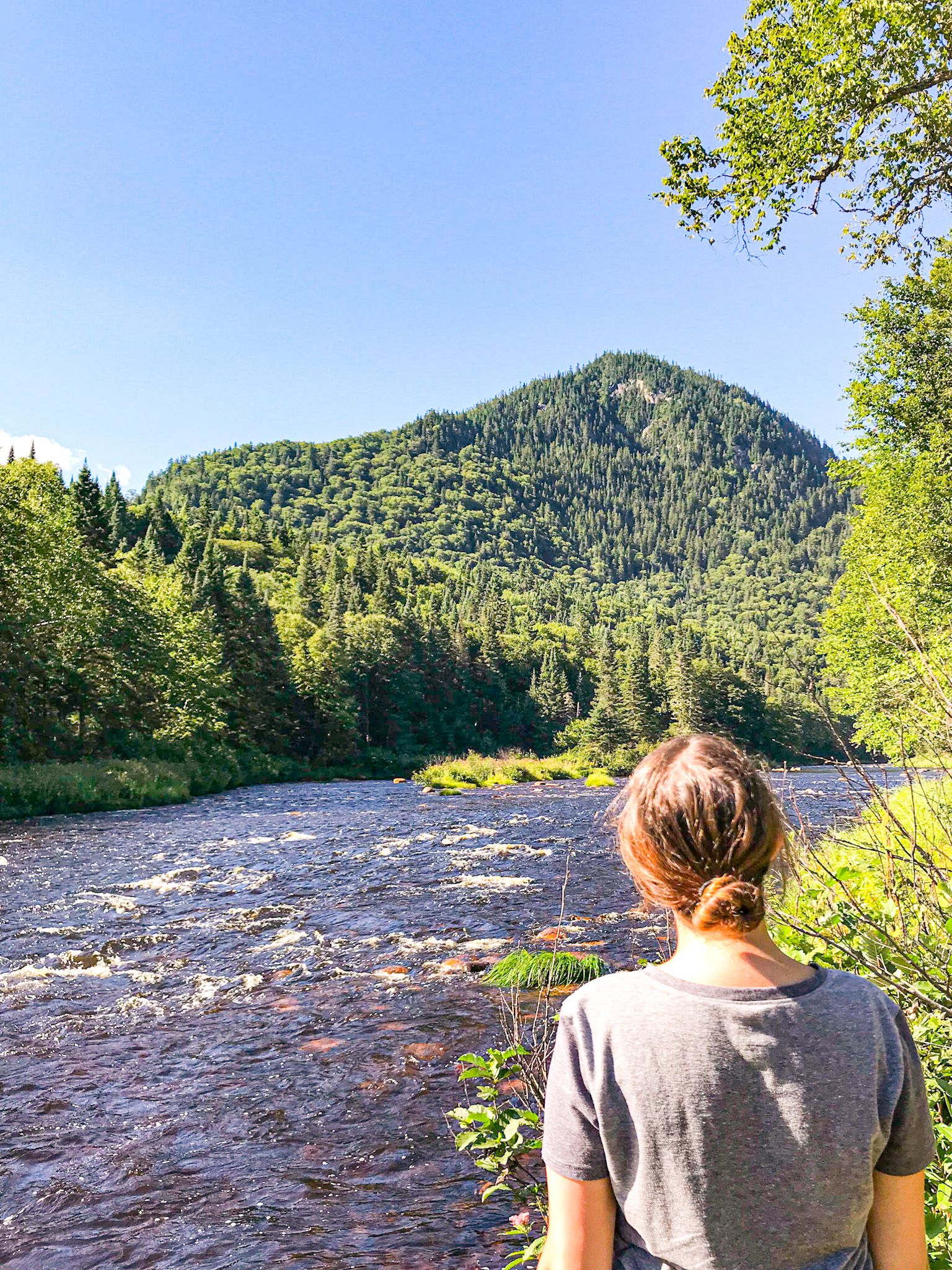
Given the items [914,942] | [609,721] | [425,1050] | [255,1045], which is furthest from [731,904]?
[609,721]

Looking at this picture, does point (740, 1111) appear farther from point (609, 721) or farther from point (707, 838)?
point (609, 721)

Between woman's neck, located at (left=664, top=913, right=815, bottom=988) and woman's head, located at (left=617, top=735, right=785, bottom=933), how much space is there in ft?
0.07

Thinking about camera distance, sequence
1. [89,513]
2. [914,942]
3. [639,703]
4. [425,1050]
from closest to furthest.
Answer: [914,942] < [425,1050] < [89,513] < [639,703]

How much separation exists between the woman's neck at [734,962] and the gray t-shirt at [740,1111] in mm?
26

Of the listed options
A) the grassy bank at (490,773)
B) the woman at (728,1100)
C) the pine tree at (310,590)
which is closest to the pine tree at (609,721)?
the grassy bank at (490,773)

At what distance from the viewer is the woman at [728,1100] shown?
1.63 metres

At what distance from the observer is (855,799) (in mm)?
4531

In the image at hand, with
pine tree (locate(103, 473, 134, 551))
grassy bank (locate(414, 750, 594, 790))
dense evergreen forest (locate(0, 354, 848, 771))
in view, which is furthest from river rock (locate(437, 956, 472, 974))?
pine tree (locate(103, 473, 134, 551))

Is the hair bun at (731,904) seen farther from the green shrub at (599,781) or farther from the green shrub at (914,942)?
the green shrub at (599,781)

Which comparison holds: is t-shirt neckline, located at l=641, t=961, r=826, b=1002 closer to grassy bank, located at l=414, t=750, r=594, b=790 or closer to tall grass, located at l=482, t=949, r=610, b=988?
tall grass, located at l=482, t=949, r=610, b=988

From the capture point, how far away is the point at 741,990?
5.39 feet

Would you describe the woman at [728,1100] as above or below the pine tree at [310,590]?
below

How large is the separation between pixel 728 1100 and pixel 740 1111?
39 millimetres

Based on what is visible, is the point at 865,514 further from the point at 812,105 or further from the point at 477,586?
the point at 477,586
